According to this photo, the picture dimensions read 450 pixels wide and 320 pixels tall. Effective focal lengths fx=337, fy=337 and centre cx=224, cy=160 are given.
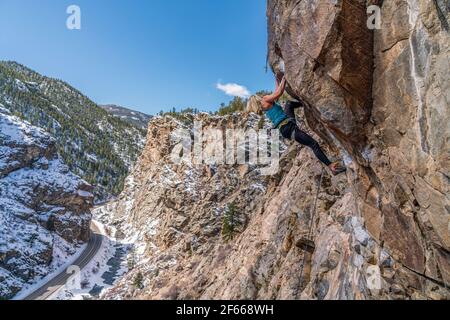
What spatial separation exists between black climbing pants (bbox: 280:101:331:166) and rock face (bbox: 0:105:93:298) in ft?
196

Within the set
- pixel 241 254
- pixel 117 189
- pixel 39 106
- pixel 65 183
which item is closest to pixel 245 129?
pixel 241 254

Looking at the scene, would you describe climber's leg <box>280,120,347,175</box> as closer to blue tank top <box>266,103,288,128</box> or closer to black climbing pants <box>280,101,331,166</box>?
black climbing pants <box>280,101,331,166</box>

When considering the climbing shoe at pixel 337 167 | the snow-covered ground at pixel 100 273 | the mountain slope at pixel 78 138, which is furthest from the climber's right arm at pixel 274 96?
the mountain slope at pixel 78 138

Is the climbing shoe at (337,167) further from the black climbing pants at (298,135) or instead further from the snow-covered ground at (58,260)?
the snow-covered ground at (58,260)

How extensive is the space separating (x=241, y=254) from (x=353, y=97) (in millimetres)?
15782

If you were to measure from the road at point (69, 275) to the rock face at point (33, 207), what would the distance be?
8.11 feet

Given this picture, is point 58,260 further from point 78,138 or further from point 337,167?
point 78,138

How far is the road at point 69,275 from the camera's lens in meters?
53.8

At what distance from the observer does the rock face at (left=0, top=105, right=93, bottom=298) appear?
59.2 m

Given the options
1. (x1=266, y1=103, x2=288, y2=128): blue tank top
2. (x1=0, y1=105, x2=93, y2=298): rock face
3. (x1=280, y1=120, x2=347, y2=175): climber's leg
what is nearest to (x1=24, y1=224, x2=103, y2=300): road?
(x1=0, y1=105, x2=93, y2=298): rock face

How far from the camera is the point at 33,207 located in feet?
228

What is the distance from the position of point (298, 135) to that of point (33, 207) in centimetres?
7303
